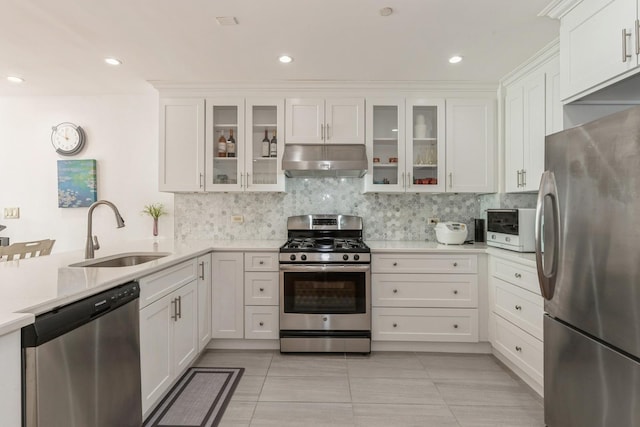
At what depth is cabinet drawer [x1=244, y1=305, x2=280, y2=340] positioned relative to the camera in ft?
9.49

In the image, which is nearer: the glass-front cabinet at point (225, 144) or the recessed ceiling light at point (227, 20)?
the recessed ceiling light at point (227, 20)

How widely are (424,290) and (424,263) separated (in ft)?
0.77

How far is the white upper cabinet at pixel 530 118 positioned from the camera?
2385mm

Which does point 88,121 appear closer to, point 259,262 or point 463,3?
point 259,262

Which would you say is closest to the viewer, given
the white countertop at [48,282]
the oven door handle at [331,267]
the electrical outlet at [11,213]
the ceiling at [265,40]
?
the white countertop at [48,282]

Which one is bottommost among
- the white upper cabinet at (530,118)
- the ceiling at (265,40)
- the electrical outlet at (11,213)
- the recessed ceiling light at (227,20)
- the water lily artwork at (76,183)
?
the electrical outlet at (11,213)

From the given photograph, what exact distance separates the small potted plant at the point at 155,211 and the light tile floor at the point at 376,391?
1.42 metres

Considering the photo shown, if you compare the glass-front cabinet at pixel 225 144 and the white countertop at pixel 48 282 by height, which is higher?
the glass-front cabinet at pixel 225 144

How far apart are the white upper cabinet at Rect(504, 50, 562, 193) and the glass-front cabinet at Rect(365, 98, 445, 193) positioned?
0.57 metres

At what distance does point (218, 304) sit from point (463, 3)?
2.84 m

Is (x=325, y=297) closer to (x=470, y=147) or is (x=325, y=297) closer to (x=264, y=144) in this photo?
(x=264, y=144)

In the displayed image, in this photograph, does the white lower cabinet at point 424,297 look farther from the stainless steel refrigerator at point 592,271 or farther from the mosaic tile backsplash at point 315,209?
the stainless steel refrigerator at point 592,271

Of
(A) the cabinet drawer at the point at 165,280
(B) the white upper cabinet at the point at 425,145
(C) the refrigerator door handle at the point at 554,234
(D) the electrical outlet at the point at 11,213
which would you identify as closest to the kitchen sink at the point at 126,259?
(A) the cabinet drawer at the point at 165,280

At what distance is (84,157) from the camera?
11.6ft
